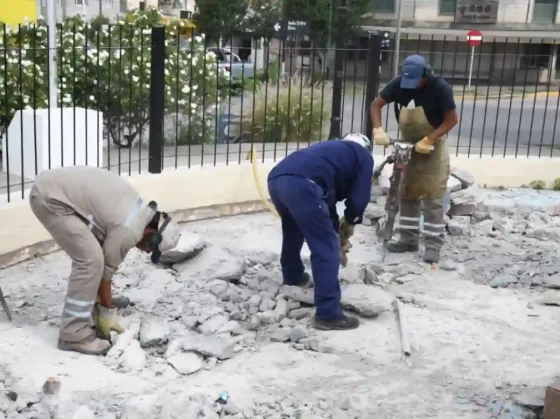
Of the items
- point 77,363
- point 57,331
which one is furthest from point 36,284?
point 77,363

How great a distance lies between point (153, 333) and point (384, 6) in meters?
35.4

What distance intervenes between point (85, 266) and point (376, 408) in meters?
1.83

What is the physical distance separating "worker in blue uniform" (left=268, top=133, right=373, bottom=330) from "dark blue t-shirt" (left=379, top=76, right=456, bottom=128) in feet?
4.53

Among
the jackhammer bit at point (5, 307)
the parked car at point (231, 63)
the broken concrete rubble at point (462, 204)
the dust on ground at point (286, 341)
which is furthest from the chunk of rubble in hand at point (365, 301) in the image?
the parked car at point (231, 63)

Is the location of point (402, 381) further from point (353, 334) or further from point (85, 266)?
point (85, 266)

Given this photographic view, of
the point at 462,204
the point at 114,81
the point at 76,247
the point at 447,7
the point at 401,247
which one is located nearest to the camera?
the point at 76,247

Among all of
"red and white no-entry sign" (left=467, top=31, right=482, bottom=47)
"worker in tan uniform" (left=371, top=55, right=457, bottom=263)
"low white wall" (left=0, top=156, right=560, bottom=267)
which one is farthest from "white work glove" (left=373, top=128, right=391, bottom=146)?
"red and white no-entry sign" (left=467, top=31, right=482, bottom=47)

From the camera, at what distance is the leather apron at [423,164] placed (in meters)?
6.62

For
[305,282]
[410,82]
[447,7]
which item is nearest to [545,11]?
[447,7]

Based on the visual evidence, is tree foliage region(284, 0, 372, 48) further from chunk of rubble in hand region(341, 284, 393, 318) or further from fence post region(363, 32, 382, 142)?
chunk of rubble in hand region(341, 284, 393, 318)

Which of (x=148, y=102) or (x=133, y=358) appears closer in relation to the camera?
(x=133, y=358)

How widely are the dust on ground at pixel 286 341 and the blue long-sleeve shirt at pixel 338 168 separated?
2.53ft

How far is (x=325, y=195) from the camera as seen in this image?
517 centimetres

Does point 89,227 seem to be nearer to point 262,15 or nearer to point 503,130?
point 503,130
